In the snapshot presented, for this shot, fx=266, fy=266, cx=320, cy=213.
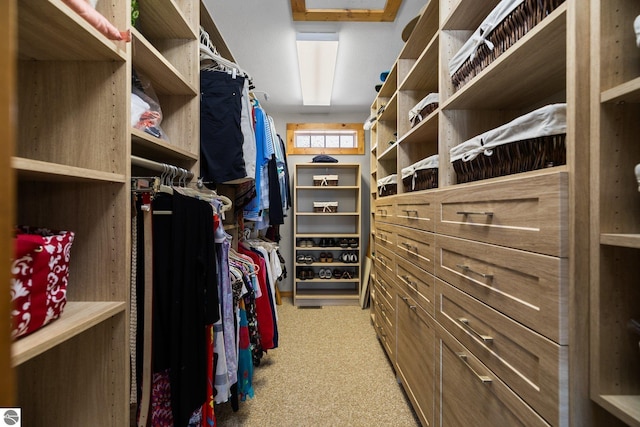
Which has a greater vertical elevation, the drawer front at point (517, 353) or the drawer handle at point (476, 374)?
the drawer front at point (517, 353)

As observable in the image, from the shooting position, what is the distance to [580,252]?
2.03 feet

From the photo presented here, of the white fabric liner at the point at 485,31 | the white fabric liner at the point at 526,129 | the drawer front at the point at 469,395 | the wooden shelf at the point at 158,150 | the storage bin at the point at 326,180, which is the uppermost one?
the white fabric liner at the point at 485,31

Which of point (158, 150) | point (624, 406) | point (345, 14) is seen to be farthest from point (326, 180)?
point (624, 406)

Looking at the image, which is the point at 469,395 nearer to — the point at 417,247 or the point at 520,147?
the point at 417,247

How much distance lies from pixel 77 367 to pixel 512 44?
1.77 metres

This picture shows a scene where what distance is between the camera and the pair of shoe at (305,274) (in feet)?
11.5

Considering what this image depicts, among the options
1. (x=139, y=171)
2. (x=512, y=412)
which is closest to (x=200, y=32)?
(x=139, y=171)

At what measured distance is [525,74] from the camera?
0.97 m

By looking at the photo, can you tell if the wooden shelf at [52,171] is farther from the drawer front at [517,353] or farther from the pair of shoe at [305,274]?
the pair of shoe at [305,274]

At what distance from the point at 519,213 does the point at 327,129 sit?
3.29 metres

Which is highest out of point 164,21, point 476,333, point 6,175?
point 164,21

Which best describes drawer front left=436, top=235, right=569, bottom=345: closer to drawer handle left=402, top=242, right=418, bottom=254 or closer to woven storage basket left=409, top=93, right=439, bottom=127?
drawer handle left=402, top=242, right=418, bottom=254

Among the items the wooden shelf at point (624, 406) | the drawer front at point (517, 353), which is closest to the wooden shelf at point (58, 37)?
the drawer front at point (517, 353)

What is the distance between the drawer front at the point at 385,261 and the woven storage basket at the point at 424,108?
0.93m
